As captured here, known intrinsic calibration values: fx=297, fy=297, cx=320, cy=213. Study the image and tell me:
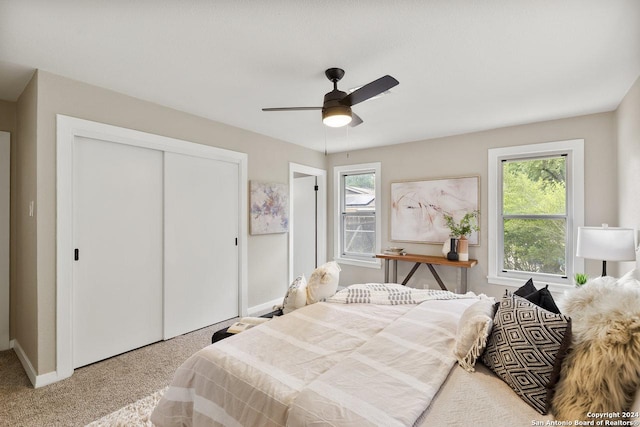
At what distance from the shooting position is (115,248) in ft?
8.87

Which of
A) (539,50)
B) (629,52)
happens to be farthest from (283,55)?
(629,52)

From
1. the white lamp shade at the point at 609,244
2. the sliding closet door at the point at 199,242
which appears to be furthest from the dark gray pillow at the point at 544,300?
the sliding closet door at the point at 199,242

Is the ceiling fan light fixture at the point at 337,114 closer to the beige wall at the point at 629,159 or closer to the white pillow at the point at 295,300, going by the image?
the white pillow at the point at 295,300

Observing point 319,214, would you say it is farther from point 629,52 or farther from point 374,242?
point 629,52

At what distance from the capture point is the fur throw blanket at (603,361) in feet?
3.17

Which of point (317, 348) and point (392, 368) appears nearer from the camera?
point (392, 368)

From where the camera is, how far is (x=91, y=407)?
6.64 ft

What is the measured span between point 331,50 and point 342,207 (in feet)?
11.0

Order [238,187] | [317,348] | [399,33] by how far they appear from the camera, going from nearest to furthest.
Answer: [317,348]
[399,33]
[238,187]

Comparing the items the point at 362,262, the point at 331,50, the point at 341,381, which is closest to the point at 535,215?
the point at 362,262

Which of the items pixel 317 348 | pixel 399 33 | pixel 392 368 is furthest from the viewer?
pixel 399 33

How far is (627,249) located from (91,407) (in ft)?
13.3

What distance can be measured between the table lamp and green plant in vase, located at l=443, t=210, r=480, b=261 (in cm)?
124

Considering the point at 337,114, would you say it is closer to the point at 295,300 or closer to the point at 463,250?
the point at 295,300
